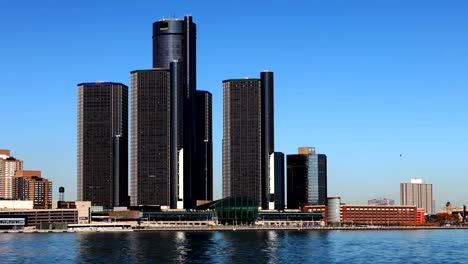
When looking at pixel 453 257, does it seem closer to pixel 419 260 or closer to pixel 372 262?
pixel 419 260

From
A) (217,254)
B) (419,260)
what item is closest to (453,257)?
(419,260)

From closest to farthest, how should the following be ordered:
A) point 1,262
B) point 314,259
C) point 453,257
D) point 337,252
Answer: point 1,262
point 314,259
point 453,257
point 337,252

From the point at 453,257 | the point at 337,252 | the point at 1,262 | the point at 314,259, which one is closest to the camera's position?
the point at 1,262

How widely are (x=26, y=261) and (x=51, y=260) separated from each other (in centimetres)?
526

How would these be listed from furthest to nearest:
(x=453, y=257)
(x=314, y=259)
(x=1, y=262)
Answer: (x=453, y=257)
(x=314, y=259)
(x=1, y=262)

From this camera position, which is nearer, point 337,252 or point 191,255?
point 191,255

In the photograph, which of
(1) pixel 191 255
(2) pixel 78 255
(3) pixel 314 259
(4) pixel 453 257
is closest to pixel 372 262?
(3) pixel 314 259

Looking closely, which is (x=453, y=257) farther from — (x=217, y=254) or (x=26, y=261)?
(x=26, y=261)

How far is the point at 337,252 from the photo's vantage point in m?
197

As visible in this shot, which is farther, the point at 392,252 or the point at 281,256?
the point at 392,252

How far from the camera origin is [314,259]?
172m

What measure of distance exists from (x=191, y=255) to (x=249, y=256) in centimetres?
1323

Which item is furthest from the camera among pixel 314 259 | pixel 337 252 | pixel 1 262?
pixel 337 252

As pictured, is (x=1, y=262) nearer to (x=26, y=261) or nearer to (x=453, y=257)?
(x=26, y=261)
